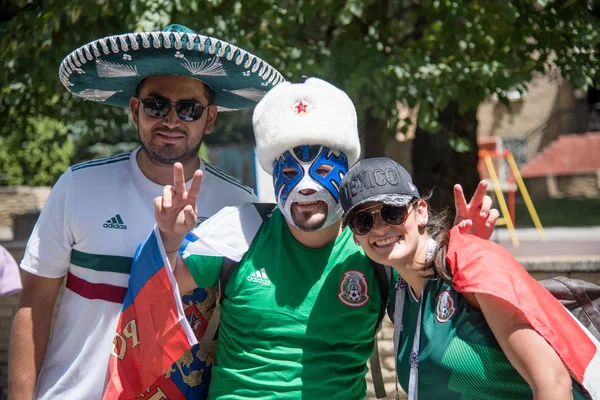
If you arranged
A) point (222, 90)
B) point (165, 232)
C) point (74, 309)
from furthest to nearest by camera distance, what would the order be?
point (222, 90)
point (74, 309)
point (165, 232)

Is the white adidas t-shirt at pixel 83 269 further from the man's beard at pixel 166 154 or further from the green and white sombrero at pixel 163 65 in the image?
the green and white sombrero at pixel 163 65

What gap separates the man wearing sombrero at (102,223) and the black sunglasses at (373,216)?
65 centimetres

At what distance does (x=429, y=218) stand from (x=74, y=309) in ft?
4.28

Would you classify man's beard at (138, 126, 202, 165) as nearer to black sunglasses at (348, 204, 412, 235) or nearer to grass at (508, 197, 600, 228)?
black sunglasses at (348, 204, 412, 235)

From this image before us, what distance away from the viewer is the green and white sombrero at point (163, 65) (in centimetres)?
246

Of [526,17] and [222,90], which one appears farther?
[526,17]

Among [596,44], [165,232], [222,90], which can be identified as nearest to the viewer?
[165,232]

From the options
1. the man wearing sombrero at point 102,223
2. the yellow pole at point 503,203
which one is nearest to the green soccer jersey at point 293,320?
the man wearing sombrero at point 102,223

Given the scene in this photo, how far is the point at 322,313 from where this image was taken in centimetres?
246

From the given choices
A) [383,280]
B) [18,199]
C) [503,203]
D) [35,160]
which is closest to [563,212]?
[503,203]

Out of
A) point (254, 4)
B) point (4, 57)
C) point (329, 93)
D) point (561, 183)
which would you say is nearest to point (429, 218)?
point (329, 93)

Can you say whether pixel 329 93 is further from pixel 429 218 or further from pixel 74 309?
pixel 74 309

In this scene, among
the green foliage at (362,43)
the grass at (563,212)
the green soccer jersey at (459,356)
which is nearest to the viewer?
the green soccer jersey at (459,356)

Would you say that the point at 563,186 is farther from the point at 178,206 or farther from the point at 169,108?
the point at 178,206
